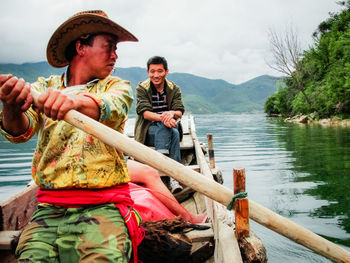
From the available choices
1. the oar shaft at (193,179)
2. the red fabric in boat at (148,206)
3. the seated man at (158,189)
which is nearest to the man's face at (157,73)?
the seated man at (158,189)

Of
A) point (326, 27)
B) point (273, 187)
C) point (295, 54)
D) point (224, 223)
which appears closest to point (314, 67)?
point (295, 54)

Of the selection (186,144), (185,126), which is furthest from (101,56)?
(185,126)

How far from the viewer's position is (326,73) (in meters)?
35.2

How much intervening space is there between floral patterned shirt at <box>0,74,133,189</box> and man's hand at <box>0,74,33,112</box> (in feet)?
0.86

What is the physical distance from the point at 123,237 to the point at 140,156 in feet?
1.42

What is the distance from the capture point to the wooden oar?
58.6 inches

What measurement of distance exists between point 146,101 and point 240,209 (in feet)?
11.0

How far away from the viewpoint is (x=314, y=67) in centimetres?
3656

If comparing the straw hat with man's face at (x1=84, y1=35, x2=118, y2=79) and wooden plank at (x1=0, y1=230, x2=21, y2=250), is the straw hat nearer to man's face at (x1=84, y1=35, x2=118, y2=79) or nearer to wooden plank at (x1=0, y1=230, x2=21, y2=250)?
man's face at (x1=84, y1=35, x2=118, y2=79)

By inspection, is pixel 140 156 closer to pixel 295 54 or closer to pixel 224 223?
pixel 224 223

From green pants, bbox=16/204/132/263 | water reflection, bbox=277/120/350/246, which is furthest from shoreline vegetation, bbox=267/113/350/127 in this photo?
green pants, bbox=16/204/132/263

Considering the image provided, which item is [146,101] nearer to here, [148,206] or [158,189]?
[158,189]

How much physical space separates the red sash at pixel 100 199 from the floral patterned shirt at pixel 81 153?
0.13ft

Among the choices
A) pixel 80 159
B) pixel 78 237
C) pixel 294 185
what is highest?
pixel 80 159
